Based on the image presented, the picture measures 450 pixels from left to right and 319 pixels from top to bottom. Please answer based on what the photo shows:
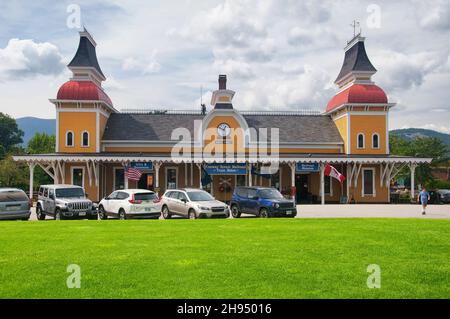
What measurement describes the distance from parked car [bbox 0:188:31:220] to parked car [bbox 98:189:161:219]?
11.6 ft

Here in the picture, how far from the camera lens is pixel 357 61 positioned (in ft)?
134

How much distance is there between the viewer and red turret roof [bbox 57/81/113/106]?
124ft

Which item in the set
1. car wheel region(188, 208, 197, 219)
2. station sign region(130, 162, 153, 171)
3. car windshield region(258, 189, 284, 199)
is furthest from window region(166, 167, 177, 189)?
car wheel region(188, 208, 197, 219)

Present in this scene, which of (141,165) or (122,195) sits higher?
(141,165)

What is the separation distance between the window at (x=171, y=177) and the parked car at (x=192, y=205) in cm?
1612

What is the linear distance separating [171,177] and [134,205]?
59.2 feet

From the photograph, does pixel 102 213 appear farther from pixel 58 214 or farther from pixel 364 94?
pixel 364 94

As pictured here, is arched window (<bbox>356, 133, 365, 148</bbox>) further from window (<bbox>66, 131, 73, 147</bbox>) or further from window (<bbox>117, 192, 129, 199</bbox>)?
window (<bbox>117, 192, 129, 199</bbox>)

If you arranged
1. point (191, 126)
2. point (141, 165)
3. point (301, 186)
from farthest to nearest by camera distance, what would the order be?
1. point (191, 126)
2. point (301, 186)
3. point (141, 165)

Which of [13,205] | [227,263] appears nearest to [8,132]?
[13,205]

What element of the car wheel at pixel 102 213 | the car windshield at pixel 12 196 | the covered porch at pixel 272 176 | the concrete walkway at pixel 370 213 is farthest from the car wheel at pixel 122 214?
the covered porch at pixel 272 176

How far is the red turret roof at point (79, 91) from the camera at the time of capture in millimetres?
37656

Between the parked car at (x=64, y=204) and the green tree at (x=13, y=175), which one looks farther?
the green tree at (x=13, y=175)

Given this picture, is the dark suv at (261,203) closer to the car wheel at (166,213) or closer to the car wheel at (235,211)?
the car wheel at (235,211)
